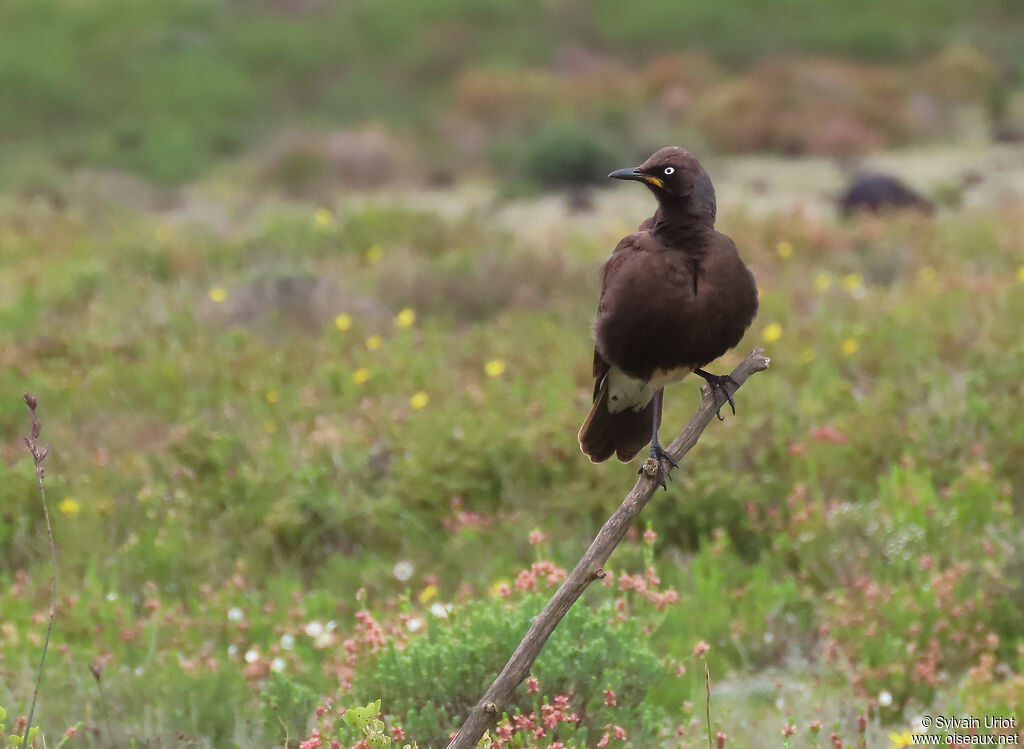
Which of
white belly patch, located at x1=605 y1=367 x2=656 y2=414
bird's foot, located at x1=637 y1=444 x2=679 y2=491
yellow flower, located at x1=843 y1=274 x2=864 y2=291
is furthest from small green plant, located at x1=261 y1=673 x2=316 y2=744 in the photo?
yellow flower, located at x1=843 y1=274 x2=864 y2=291

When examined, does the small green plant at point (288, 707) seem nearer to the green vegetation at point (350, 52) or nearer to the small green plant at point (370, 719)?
the small green plant at point (370, 719)

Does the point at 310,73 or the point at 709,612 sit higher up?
the point at 310,73

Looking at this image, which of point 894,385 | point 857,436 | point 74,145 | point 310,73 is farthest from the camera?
point 310,73

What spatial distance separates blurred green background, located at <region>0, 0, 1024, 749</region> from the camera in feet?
12.3

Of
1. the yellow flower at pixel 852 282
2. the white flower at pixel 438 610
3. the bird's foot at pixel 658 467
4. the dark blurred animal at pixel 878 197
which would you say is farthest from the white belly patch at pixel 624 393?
the dark blurred animal at pixel 878 197

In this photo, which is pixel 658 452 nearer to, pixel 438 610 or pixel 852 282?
pixel 438 610

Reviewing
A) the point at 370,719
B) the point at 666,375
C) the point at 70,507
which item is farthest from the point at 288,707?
the point at 70,507

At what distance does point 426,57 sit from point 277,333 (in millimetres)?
14606

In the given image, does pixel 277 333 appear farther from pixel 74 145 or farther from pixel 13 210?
pixel 74 145

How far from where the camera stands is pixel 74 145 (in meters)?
18.7

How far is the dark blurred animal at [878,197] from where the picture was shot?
11.5 m

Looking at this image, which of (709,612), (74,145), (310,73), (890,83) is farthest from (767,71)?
(709,612)

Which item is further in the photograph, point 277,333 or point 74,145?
point 74,145

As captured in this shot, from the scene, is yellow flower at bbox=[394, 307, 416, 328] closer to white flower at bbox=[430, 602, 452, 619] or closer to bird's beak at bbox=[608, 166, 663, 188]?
white flower at bbox=[430, 602, 452, 619]
